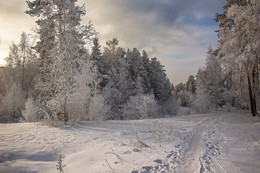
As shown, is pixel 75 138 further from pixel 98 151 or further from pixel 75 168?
pixel 75 168

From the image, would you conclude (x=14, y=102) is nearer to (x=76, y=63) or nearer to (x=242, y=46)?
(x=76, y=63)

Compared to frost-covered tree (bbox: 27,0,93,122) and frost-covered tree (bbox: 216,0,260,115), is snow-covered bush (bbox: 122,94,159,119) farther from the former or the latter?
frost-covered tree (bbox: 27,0,93,122)

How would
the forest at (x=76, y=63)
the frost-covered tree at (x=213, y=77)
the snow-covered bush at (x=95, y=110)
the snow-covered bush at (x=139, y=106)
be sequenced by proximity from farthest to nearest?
the frost-covered tree at (x=213, y=77), the snow-covered bush at (x=139, y=106), the snow-covered bush at (x=95, y=110), the forest at (x=76, y=63)

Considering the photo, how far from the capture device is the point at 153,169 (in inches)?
153

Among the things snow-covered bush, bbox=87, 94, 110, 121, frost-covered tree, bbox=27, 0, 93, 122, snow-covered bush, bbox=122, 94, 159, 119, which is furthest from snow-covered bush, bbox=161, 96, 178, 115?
frost-covered tree, bbox=27, 0, 93, 122

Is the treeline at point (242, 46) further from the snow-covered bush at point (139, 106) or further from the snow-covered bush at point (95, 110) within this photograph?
the snow-covered bush at point (95, 110)

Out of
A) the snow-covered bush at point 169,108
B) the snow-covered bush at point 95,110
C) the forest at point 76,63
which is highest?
the forest at point 76,63

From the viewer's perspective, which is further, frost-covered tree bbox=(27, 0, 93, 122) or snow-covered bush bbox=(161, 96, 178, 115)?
snow-covered bush bbox=(161, 96, 178, 115)

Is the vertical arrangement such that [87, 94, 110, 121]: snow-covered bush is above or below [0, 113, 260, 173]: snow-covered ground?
above

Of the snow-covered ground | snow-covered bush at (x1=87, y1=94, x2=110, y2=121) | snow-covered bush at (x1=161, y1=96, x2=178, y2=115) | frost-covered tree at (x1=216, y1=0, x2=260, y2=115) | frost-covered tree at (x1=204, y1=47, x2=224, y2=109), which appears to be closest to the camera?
the snow-covered ground

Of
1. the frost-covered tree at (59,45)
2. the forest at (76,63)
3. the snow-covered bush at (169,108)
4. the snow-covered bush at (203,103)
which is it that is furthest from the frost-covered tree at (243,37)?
the snow-covered bush at (169,108)

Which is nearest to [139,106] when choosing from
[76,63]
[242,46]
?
[76,63]

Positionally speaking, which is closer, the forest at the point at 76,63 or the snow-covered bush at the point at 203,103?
the forest at the point at 76,63

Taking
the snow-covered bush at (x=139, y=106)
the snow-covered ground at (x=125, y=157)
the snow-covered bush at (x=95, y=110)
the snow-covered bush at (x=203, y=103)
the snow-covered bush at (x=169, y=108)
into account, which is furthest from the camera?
the snow-covered bush at (x=169, y=108)
